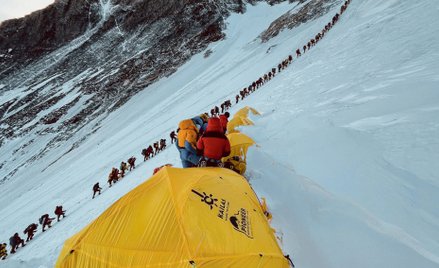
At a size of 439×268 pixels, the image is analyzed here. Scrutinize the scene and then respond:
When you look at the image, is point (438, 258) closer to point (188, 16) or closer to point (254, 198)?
point (254, 198)

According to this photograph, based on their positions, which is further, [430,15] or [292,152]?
[430,15]

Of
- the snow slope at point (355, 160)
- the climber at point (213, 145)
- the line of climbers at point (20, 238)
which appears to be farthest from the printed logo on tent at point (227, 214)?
the line of climbers at point (20, 238)

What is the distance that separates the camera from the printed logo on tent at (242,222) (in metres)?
3.50

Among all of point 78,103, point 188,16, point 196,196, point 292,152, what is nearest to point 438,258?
point 196,196

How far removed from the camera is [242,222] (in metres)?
3.67

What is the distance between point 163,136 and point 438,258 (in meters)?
Result: 17.5

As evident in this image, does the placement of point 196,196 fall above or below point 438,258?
above

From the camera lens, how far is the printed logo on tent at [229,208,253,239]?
11.5 ft

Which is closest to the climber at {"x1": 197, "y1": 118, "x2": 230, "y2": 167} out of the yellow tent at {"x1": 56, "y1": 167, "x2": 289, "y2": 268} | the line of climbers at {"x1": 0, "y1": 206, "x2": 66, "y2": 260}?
the yellow tent at {"x1": 56, "y1": 167, "x2": 289, "y2": 268}

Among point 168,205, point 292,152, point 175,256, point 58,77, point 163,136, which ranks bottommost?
point 163,136

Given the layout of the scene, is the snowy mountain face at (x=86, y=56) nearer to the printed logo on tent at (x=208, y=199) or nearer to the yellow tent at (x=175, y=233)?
the yellow tent at (x=175, y=233)

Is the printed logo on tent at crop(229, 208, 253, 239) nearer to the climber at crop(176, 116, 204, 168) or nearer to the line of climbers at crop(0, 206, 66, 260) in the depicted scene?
the climber at crop(176, 116, 204, 168)

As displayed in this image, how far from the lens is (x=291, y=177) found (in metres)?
5.81

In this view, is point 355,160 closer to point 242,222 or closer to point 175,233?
point 242,222
